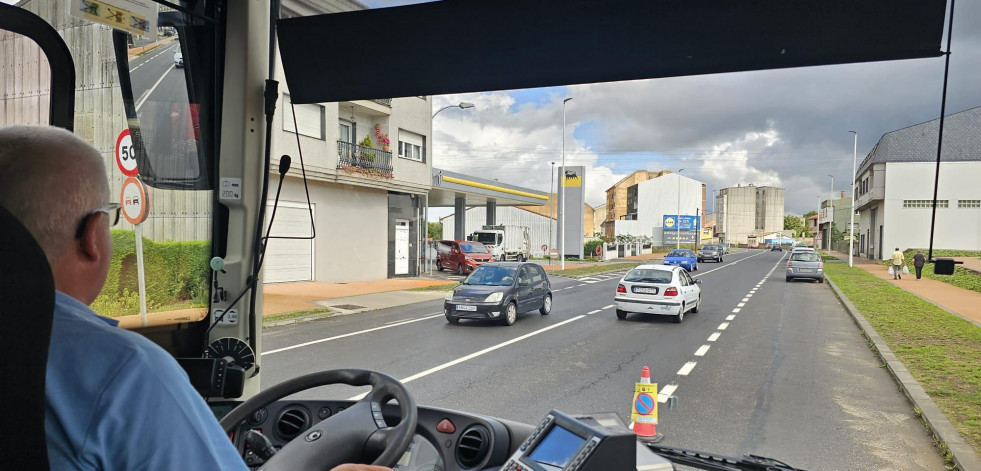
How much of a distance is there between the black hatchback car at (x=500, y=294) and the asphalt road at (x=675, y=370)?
0.34 meters

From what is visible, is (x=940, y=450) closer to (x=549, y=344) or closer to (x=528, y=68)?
(x=528, y=68)

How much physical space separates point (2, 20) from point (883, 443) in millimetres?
6699

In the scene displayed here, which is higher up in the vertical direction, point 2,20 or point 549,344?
point 2,20

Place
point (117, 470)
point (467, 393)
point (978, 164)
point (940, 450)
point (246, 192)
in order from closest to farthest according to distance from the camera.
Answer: point (117, 470) → point (246, 192) → point (978, 164) → point (940, 450) → point (467, 393)

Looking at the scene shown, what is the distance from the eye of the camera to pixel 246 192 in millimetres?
3230

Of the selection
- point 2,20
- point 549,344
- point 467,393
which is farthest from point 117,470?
point 549,344

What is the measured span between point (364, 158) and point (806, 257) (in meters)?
21.0

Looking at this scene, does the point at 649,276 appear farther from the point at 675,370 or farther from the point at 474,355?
the point at 474,355

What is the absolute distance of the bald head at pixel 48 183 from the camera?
995mm

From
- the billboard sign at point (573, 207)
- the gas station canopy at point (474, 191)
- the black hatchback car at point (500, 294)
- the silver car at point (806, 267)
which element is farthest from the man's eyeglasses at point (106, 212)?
the billboard sign at point (573, 207)

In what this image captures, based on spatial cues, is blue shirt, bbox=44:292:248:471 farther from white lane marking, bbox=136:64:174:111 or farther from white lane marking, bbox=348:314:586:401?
white lane marking, bbox=348:314:586:401

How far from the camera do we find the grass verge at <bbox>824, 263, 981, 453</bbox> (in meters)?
6.21

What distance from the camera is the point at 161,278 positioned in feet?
9.91

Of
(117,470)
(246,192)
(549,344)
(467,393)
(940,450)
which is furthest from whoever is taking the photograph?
(549,344)
